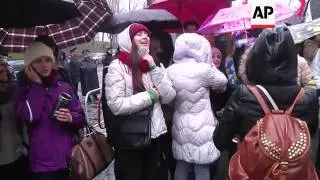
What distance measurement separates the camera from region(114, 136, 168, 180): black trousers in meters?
4.11

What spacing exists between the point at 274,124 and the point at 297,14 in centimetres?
344

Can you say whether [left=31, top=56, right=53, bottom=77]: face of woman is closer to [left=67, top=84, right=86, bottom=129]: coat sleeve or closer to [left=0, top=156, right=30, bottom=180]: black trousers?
[left=67, top=84, right=86, bottom=129]: coat sleeve

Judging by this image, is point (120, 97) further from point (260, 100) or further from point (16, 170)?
point (260, 100)

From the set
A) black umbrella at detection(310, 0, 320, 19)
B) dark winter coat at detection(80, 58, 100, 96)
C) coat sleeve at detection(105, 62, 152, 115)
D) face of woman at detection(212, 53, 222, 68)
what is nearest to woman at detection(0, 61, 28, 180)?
coat sleeve at detection(105, 62, 152, 115)

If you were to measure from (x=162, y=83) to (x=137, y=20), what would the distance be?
1326 millimetres

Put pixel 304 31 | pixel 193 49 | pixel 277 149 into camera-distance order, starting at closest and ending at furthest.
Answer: pixel 277 149, pixel 193 49, pixel 304 31

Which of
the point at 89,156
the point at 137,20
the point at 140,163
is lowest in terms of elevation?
the point at 140,163

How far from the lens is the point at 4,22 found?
4.07 m

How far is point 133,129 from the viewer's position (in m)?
4.00

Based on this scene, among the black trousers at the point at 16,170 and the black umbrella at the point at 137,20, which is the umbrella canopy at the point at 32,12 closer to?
the black umbrella at the point at 137,20

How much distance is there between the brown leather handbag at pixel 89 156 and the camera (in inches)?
154

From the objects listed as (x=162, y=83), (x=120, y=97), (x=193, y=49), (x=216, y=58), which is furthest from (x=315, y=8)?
(x=120, y=97)

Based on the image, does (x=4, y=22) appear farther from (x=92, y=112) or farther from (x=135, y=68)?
(x=92, y=112)

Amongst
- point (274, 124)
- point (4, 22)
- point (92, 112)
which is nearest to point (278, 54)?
point (274, 124)
